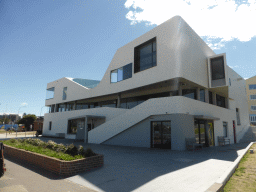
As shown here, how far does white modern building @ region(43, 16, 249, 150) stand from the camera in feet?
50.3

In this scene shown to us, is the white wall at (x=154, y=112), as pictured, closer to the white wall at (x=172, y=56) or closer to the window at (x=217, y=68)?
the white wall at (x=172, y=56)

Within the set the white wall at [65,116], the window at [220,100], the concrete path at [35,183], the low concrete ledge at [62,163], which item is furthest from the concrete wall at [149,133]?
the window at [220,100]

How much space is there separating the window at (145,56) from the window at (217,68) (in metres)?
7.65

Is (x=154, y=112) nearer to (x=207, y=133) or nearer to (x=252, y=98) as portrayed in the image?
(x=207, y=133)

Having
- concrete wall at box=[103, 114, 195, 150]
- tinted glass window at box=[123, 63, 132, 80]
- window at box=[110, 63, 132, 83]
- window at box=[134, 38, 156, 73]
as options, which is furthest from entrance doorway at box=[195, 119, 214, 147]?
window at box=[110, 63, 132, 83]

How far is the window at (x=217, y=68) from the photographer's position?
63.5 ft

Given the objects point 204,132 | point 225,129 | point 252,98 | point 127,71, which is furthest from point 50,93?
point 252,98

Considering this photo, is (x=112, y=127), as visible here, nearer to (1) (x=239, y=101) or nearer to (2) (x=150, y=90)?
(2) (x=150, y=90)

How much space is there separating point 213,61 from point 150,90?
8289 mm

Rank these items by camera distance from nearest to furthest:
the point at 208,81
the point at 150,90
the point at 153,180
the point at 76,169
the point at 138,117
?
the point at 153,180 < the point at 76,169 < the point at 138,117 < the point at 208,81 < the point at 150,90

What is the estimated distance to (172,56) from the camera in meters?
15.9

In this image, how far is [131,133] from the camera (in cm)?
1719

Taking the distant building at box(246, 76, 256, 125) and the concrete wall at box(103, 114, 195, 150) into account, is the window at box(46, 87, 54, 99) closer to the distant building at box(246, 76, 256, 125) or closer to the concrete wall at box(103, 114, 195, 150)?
the concrete wall at box(103, 114, 195, 150)

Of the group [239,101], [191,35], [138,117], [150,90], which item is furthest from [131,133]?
[239,101]
